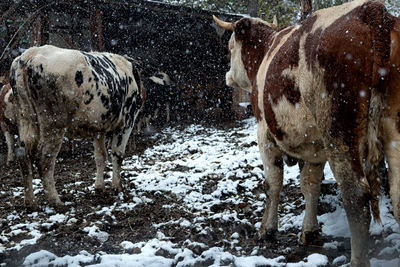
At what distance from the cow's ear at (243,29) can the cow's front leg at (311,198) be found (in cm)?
169

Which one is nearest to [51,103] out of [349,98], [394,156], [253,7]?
[349,98]

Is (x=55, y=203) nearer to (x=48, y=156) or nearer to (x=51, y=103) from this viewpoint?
(x=48, y=156)

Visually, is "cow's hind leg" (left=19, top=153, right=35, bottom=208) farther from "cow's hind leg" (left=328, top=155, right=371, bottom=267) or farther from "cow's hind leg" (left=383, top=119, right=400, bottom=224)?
"cow's hind leg" (left=383, top=119, right=400, bottom=224)

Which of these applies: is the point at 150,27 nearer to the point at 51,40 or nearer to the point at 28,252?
the point at 51,40

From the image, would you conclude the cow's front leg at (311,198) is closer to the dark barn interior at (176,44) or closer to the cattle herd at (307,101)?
the cattle herd at (307,101)

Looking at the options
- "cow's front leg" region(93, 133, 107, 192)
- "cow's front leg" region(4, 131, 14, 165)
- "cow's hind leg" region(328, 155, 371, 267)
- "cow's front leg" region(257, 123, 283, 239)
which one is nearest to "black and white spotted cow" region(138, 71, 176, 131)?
"cow's front leg" region(4, 131, 14, 165)

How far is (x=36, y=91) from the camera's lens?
4367 mm

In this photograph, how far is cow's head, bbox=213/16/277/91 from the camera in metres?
4.03

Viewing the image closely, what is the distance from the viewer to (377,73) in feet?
6.86

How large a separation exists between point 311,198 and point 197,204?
173 cm

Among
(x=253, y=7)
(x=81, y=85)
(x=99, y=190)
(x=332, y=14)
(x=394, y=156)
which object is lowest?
(x=99, y=190)

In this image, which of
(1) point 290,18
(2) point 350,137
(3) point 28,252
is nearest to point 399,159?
(2) point 350,137

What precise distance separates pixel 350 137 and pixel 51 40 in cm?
1431

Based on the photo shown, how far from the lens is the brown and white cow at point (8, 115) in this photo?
24.5ft
